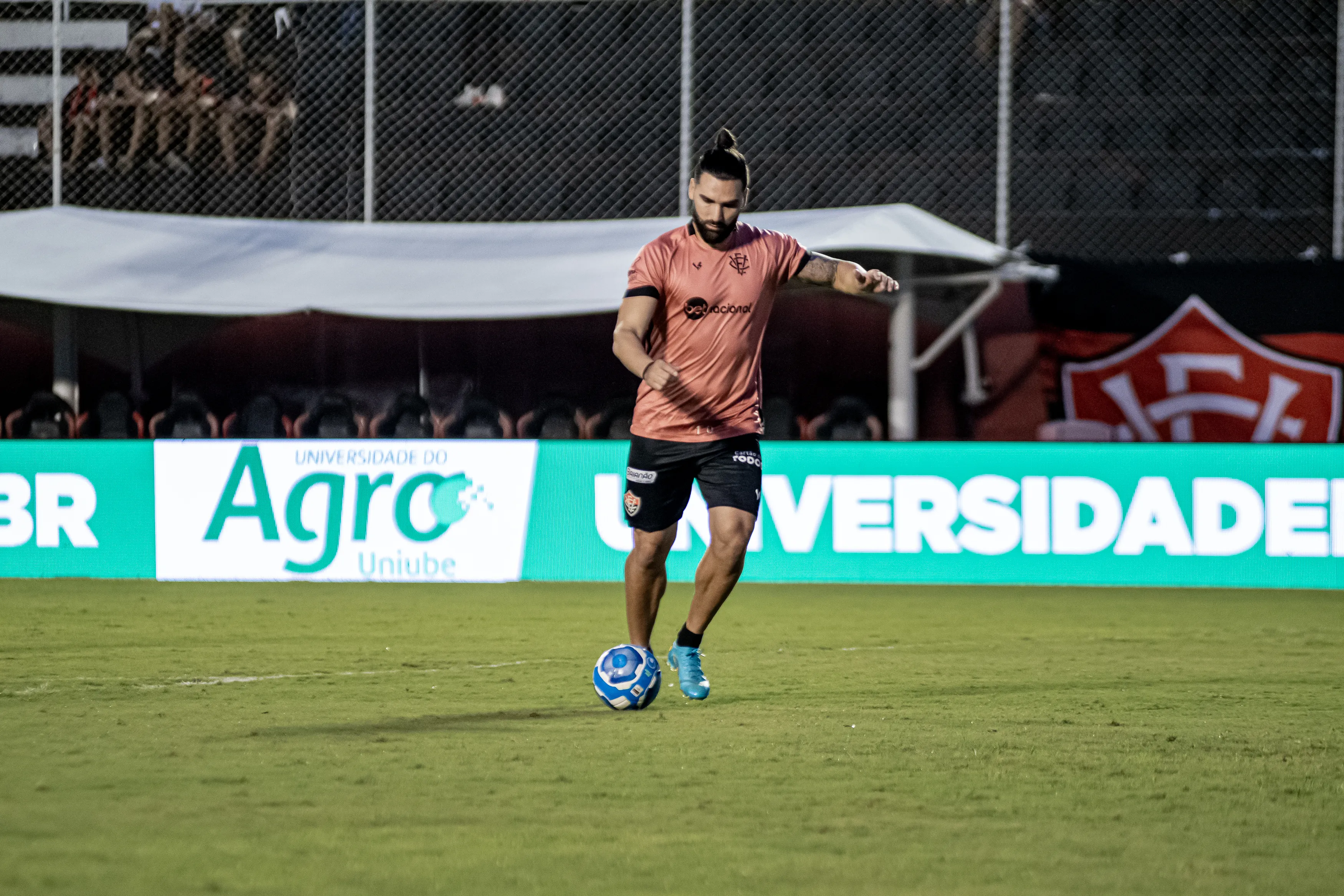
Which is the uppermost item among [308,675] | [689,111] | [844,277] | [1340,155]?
[689,111]

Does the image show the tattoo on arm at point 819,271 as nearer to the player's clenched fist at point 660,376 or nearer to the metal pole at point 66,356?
the player's clenched fist at point 660,376

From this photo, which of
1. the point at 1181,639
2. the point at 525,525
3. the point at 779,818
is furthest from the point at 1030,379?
the point at 779,818

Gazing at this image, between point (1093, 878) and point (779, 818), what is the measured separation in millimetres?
870

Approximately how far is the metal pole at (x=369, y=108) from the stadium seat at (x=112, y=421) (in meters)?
2.56

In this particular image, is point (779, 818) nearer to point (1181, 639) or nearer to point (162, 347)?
point (1181, 639)

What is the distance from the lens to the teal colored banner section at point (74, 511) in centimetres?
1212

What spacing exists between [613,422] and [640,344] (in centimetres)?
799

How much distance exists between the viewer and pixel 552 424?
14.9 meters

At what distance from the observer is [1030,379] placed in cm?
1545

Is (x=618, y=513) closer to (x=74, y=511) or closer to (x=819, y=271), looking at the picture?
(x=74, y=511)

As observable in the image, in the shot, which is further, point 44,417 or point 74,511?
point 44,417

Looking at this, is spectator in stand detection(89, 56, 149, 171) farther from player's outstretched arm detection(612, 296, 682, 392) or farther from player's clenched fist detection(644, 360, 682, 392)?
player's clenched fist detection(644, 360, 682, 392)

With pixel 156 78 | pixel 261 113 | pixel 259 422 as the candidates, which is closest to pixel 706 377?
pixel 259 422

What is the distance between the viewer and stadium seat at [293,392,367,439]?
15055 millimetres
